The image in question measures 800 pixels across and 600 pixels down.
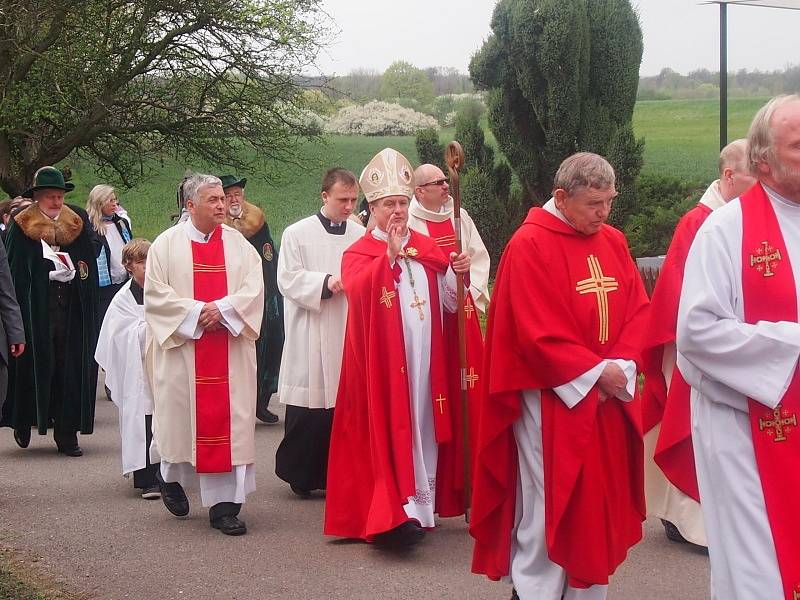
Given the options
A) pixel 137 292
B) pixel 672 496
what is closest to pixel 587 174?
pixel 672 496

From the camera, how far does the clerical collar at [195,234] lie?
737cm

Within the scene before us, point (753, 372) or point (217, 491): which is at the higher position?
point (753, 372)

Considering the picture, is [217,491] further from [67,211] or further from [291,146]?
[291,146]

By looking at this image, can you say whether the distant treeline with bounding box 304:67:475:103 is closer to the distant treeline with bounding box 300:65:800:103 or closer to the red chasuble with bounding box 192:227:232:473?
the distant treeline with bounding box 300:65:800:103

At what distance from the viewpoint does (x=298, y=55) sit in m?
19.5

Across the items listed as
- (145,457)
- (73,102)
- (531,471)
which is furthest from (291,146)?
(531,471)

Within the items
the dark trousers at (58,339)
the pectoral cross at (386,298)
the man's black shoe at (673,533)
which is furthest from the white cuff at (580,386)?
the dark trousers at (58,339)

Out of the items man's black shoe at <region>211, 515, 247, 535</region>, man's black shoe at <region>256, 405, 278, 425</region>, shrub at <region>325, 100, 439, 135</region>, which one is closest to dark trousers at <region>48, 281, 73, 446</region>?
man's black shoe at <region>256, 405, 278, 425</region>

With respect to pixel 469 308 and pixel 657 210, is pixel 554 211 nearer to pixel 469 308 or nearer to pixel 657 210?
pixel 469 308

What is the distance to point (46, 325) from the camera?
32.6 feet

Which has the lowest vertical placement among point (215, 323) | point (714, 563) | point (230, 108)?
point (714, 563)

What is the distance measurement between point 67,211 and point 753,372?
7036 mm

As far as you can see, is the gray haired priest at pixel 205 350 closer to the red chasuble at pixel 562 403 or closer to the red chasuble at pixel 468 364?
the red chasuble at pixel 468 364

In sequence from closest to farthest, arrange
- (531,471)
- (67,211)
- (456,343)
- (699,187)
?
(531,471) → (456,343) → (67,211) → (699,187)
